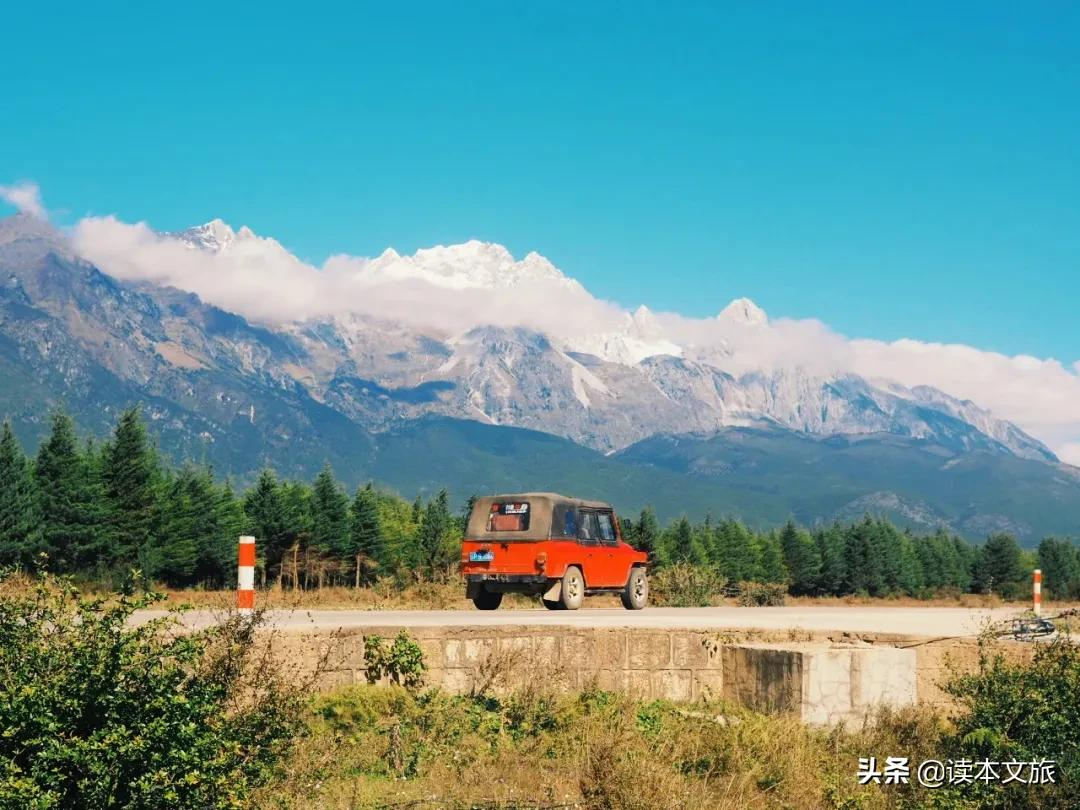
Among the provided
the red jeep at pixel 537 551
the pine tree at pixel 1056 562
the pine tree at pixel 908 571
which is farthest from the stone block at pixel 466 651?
the pine tree at pixel 1056 562

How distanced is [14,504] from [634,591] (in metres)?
52.9

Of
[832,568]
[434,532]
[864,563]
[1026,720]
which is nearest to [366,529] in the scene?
[434,532]

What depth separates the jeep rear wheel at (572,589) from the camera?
1852 cm

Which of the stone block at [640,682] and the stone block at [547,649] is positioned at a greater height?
the stone block at [547,649]

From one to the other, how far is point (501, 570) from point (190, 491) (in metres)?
64.6

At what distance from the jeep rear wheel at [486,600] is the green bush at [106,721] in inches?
452

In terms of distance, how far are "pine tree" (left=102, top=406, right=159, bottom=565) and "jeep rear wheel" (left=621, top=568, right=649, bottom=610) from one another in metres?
52.2

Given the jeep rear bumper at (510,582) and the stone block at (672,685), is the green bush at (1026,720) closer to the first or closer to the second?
the stone block at (672,685)

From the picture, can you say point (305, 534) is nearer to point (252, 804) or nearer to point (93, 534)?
point (93, 534)

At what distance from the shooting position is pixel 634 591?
21203 mm

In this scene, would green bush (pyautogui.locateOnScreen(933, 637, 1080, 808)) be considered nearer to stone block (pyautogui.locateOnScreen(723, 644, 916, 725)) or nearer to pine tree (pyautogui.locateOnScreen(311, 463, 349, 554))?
stone block (pyautogui.locateOnScreen(723, 644, 916, 725))

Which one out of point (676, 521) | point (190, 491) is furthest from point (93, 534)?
point (676, 521)

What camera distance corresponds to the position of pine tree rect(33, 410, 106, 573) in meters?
62.1

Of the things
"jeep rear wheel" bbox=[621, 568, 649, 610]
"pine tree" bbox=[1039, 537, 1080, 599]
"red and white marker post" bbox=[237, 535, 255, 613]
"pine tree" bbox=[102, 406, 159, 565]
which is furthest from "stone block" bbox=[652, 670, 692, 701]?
"pine tree" bbox=[1039, 537, 1080, 599]
